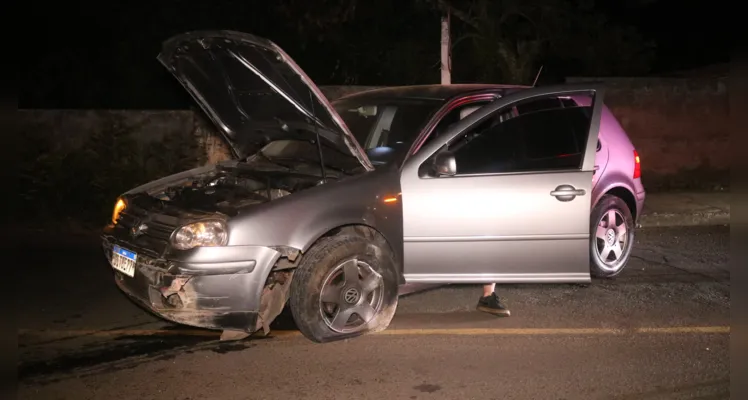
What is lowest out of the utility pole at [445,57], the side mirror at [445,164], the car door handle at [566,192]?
the car door handle at [566,192]

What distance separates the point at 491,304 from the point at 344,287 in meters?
1.41

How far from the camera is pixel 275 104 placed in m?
5.72

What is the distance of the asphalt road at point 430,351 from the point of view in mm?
4754

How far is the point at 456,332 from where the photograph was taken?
Result: 5.80 metres

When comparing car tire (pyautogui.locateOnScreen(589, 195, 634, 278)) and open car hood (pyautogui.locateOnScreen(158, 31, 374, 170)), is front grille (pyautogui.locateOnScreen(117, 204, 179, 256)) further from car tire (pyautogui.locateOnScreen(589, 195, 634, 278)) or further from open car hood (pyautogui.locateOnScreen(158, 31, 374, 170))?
car tire (pyautogui.locateOnScreen(589, 195, 634, 278))

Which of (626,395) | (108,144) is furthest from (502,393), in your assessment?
(108,144)

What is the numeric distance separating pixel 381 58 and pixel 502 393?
11.3 metres

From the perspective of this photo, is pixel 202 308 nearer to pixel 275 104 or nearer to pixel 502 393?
pixel 275 104

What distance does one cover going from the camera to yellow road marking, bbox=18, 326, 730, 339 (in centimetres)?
574

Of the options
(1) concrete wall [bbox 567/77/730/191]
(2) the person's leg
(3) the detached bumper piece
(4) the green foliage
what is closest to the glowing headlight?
(3) the detached bumper piece

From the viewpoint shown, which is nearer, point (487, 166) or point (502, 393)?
point (502, 393)

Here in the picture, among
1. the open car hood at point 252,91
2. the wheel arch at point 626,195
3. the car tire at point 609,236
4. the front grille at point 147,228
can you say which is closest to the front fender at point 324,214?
the open car hood at point 252,91

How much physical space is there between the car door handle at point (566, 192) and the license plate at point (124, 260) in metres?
3.00

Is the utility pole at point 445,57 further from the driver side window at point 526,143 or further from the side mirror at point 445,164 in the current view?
the side mirror at point 445,164
